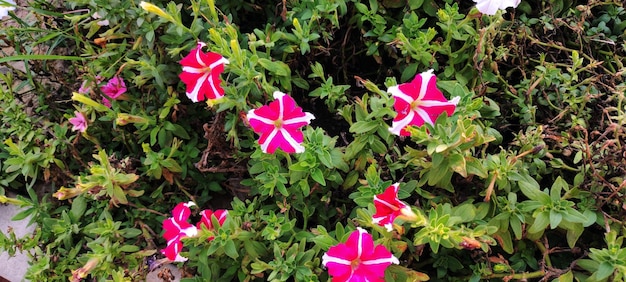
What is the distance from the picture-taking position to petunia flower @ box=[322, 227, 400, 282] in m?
1.24

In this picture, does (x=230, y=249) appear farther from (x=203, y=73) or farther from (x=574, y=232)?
(x=574, y=232)

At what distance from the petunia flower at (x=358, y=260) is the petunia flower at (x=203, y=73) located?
1.66 feet

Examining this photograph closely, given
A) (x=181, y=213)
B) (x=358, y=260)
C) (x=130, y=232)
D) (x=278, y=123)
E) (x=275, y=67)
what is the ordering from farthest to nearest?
1. (x=130, y=232)
2. (x=275, y=67)
3. (x=181, y=213)
4. (x=278, y=123)
5. (x=358, y=260)

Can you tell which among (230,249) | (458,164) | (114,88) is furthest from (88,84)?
(458,164)

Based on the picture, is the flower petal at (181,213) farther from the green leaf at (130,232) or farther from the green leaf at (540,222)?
the green leaf at (540,222)

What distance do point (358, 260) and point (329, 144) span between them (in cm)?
40

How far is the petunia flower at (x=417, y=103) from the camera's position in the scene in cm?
128

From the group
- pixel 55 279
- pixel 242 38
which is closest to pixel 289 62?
pixel 242 38

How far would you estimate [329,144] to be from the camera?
1549 millimetres

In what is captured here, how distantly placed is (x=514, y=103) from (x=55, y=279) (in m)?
1.62

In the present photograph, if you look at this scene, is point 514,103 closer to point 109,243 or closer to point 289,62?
point 289,62

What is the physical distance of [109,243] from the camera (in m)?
1.73

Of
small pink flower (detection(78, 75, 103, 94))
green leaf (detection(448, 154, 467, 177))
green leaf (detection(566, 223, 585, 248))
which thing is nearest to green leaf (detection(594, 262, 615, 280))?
green leaf (detection(566, 223, 585, 248))

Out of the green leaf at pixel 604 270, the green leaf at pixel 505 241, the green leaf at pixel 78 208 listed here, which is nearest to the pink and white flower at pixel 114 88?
the green leaf at pixel 78 208
